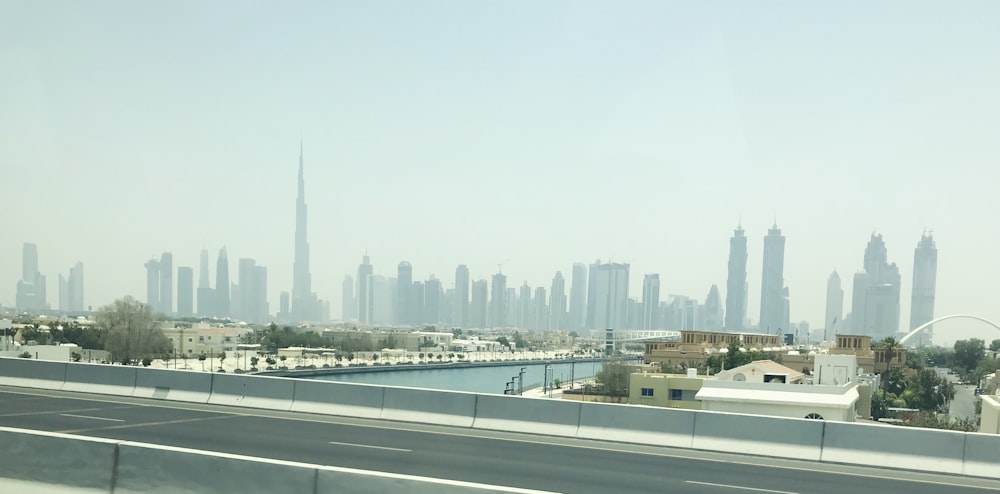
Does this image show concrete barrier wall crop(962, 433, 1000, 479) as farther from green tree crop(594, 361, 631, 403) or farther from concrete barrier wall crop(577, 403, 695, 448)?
green tree crop(594, 361, 631, 403)

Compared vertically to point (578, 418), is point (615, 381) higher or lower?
lower

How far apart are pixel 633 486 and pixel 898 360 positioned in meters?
122

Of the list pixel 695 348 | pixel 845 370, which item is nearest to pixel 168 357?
pixel 695 348

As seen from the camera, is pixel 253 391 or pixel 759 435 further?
pixel 253 391

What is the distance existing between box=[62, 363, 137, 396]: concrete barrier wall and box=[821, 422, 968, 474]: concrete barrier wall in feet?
63.3

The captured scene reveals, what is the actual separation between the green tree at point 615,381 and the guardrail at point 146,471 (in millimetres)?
85885

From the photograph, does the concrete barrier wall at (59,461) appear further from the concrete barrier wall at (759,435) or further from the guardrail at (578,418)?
the concrete barrier wall at (759,435)

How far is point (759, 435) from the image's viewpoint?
16.3 m

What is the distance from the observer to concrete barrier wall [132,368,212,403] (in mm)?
21891

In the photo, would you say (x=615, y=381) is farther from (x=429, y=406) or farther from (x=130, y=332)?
(x=429, y=406)

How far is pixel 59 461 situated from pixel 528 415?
10667 millimetres

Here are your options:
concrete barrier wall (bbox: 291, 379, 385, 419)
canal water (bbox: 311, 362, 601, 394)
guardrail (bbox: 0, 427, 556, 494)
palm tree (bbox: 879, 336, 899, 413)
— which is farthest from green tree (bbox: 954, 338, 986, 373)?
guardrail (bbox: 0, 427, 556, 494)

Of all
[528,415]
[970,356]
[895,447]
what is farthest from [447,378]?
[895,447]

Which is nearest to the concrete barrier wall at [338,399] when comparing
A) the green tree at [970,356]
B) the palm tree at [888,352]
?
the palm tree at [888,352]
